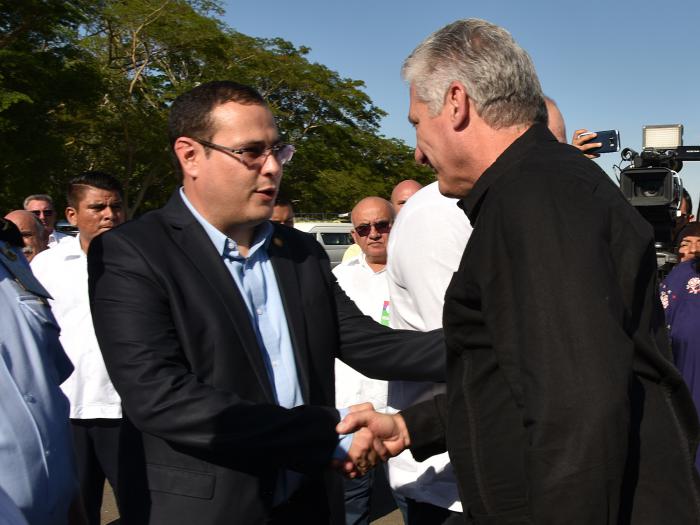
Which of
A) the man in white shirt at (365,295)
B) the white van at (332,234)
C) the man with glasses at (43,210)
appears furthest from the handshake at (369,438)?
the white van at (332,234)

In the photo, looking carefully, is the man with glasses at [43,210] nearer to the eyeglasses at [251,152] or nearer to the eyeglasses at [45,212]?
the eyeglasses at [45,212]

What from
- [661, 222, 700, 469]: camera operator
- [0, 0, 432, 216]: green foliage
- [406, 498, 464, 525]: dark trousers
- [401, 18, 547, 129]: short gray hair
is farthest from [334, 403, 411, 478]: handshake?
[0, 0, 432, 216]: green foliage

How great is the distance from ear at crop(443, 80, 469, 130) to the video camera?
4.16 metres

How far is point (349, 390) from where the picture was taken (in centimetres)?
434

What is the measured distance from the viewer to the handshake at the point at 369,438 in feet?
7.54

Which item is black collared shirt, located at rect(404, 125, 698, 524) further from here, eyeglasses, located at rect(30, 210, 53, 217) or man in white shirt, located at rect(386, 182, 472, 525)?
eyeglasses, located at rect(30, 210, 53, 217)

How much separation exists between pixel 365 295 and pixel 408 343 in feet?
6.87

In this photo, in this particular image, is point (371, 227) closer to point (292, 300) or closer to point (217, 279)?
point (292, 300)

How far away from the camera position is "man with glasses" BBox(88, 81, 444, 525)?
208 centimetres

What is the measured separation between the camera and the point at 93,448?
12.8ft

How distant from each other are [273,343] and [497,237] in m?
1.02

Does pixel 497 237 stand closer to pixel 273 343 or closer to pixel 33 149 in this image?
pixel 273 343

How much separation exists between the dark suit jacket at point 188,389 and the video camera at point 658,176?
4.02m

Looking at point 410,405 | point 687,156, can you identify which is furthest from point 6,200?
point 410,405
